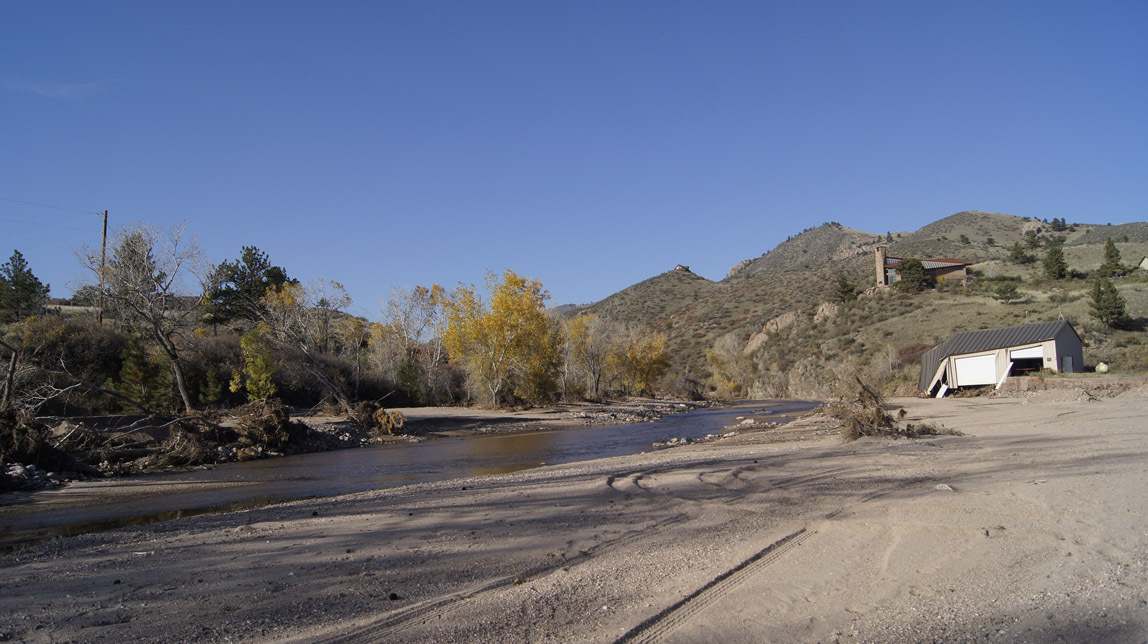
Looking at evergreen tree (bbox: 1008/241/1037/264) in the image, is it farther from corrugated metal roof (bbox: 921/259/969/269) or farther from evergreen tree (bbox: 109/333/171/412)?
evergreen tree (bbox: 109/333/171/412)

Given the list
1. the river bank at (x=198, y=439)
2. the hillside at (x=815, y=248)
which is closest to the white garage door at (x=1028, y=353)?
the river bank at (x=198, y=439)

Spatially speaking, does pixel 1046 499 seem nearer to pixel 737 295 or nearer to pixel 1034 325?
pixel 1034 325

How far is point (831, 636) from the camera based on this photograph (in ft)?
14.8

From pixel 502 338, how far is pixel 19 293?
3161 cm

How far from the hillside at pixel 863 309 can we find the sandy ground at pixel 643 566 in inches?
1338

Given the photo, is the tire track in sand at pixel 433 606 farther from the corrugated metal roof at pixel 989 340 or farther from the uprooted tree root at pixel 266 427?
the corrugated metal roof at pixel 989 340

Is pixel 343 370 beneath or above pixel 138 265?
beneath

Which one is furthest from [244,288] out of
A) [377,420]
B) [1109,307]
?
[1109,307]

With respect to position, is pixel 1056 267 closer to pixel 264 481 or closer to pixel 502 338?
pixel 502 338

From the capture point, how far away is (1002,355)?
108 ft

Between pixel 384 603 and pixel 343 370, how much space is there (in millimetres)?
38014

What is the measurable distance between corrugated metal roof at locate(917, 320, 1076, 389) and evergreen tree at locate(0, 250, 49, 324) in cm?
5509

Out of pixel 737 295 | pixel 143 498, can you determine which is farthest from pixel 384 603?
pixel 737 295

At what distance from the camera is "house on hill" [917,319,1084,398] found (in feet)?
101
